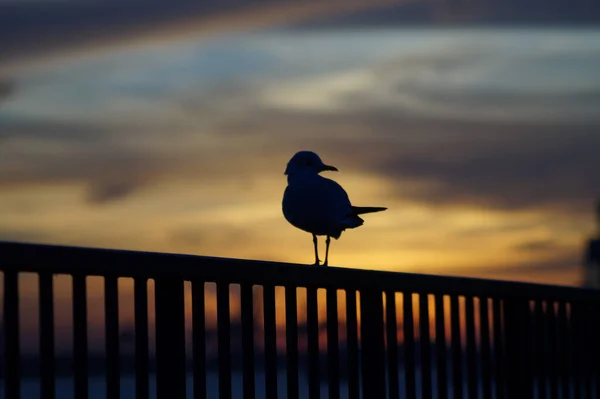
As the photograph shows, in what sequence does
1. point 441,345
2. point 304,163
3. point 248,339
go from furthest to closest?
point 304,163 → point 441,345 → point 248,339

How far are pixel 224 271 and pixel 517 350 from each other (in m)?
2.64

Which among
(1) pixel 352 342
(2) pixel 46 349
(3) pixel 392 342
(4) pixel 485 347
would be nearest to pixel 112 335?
(2) pixel 46 349

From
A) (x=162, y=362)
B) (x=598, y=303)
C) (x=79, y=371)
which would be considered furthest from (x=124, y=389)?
(x=598, y=303)

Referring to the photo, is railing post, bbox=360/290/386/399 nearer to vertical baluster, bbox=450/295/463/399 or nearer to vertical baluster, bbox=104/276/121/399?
vertical baluster, bbox=450/295/463/399

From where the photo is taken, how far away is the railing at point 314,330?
12.3ft

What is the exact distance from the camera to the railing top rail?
3641 millimetres

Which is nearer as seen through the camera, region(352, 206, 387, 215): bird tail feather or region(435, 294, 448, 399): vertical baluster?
region(435, 294, 448, 399): vertical baluster

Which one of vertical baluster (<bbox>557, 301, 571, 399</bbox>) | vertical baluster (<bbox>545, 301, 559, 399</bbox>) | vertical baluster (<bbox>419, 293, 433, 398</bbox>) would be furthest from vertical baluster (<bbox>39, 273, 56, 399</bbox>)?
vertical baluster (<bbox>557, 301, 571, 399</bbox>)

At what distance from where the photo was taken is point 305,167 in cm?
726

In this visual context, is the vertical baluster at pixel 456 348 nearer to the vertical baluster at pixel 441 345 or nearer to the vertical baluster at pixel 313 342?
the vertical baluster at pixel 441 345

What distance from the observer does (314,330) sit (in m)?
4.91

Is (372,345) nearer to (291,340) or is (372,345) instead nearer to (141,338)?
(291,340)

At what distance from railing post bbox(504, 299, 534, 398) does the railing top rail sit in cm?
10

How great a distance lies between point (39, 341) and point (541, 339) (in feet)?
12.5
